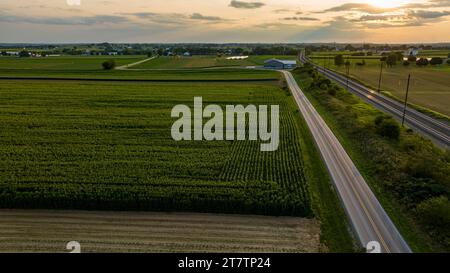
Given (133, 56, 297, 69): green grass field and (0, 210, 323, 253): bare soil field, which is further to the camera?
(133, 56, 297, 69): green grass field

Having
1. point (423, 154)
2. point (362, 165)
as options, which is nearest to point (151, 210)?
point (362, 165)

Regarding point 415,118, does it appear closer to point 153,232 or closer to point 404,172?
point 404,172

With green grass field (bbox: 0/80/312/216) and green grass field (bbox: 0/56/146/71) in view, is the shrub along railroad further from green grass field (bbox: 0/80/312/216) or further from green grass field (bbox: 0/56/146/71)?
green grass field (bbox: 0/56/146/71)

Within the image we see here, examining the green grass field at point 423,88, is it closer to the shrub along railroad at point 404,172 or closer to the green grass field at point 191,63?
the shrub along railroad at point 404,172

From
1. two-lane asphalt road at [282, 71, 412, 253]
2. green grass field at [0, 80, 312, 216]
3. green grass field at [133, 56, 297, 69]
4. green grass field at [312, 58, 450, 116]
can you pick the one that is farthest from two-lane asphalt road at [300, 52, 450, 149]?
green grass field at [133, 56, 297, 69]

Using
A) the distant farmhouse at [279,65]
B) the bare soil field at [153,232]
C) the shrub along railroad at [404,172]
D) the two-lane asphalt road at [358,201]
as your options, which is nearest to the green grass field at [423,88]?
the shrub along railroad at [404,172]

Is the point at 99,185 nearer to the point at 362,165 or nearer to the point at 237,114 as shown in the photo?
the point at 362,165
